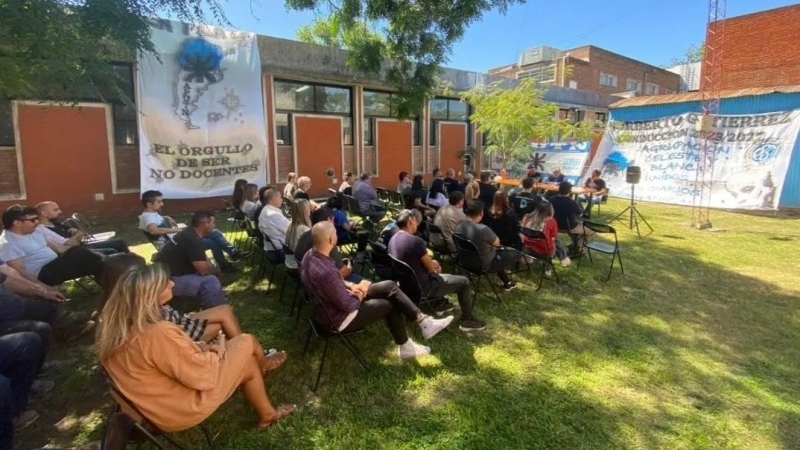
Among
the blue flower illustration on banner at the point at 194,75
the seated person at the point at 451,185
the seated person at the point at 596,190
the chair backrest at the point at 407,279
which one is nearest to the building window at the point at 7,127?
the blue flower illustration on banner at the point at 194,75

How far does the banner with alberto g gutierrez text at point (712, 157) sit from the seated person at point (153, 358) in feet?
38.5

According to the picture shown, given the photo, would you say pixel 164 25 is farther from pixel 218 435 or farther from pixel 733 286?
pixel 733 286

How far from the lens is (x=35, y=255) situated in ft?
13.3

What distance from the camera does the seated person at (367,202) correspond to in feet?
24.7

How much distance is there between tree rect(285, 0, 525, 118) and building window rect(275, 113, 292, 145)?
9.10ft

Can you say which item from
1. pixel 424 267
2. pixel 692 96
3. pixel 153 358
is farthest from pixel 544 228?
pixel 692 96

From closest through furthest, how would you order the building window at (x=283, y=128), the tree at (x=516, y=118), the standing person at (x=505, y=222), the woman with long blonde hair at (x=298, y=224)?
the woman with long blonde hair at (x=298, y=224)
the standing person at (x=505, y=222)
the building window at (x=283, y=128)
the tree at (x=516, y=118)

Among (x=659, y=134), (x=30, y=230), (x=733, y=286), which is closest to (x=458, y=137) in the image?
(x=659, y=134)

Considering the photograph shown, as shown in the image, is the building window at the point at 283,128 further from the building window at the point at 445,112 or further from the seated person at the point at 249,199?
the building window at the point at 445,112

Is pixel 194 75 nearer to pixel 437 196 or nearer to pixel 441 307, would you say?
pixel 437 196

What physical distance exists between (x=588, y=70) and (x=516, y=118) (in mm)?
22081

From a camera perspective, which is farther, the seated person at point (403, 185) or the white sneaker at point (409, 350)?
the seated person at point (403, 185)

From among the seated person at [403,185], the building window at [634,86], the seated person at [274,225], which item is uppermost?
the building window at [634,86]

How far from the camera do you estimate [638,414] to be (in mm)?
2887
